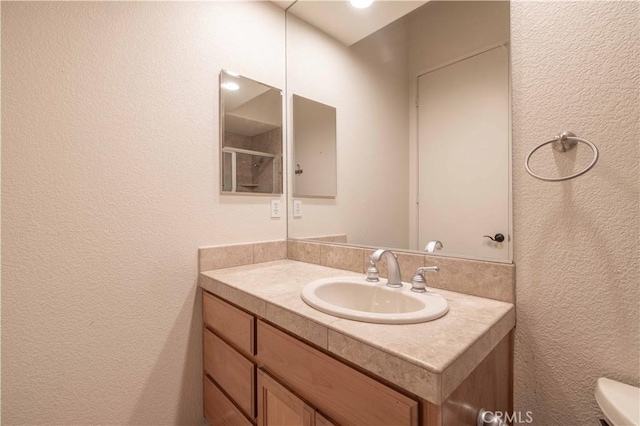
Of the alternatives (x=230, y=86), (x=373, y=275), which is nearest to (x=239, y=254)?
(x=373, y=275)

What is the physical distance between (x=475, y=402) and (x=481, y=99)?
1012 millimetres

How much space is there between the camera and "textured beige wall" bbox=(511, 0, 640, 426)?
70cm

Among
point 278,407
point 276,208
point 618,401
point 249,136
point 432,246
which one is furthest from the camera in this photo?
point 276,208

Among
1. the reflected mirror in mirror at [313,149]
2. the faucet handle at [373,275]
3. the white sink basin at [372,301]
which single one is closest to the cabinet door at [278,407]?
the white sink basin at [372,301]

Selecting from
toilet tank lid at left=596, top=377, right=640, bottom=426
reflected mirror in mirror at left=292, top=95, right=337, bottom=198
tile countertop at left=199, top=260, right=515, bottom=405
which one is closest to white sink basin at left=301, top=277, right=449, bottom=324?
tile countertop at left=199, top=260, right=515, bottom=405

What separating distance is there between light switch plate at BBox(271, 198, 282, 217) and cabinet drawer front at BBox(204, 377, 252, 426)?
872mm

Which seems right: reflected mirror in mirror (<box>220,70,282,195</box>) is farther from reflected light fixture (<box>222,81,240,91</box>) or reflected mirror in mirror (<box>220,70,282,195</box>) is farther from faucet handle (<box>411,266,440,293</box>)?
faucet handle (<box>411,266,440,293</box>)

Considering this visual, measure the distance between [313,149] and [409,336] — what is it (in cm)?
126

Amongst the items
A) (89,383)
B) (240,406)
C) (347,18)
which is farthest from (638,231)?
(89,383)

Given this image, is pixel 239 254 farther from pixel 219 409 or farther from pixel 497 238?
pixel 497 238

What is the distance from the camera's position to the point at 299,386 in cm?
Result: 81

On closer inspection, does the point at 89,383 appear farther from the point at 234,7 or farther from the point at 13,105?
the point at 234,7

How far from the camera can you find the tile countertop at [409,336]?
0.55 metres

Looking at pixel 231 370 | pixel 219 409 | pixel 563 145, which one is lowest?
pixel 219 409
